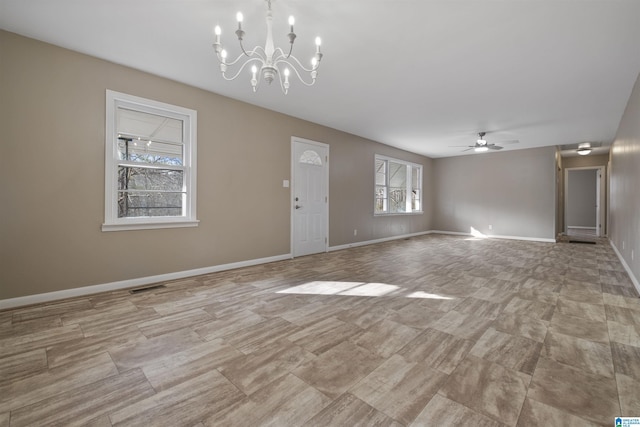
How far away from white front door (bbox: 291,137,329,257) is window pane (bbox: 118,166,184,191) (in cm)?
199

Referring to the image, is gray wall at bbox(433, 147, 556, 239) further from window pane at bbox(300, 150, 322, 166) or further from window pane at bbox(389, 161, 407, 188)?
window pane at bbox(300, 150, 322, 166)

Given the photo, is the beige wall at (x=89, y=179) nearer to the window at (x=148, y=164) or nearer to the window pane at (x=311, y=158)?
the window at (x=148, y=164)

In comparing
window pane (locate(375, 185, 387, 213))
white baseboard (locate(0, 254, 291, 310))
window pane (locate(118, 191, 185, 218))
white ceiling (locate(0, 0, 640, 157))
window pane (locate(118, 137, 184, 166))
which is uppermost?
white ceiling (locate(0, 0, 640, 157))

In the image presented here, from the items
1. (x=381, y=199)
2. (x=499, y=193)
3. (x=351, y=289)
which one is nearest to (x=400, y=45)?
(x=351, y=289)

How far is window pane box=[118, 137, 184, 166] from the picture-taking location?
342 centimetres

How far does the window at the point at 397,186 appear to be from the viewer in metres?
7.54

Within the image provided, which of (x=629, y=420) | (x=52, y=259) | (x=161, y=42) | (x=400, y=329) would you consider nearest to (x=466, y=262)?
(x=400, y=329)

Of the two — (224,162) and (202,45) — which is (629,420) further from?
(224,162)

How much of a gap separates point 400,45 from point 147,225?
3.62 m

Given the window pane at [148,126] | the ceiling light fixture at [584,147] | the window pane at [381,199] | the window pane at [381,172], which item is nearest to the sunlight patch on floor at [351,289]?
the window pane at [148,126]

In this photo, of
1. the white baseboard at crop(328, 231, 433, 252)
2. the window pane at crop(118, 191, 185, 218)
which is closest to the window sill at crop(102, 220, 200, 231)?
the window pane at crop(118, 191, 185, 218)

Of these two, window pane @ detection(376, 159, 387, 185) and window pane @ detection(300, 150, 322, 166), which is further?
window pane @ detection(376, 159, 387, 185)

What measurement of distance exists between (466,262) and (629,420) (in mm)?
3706

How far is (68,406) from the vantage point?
1418 mm
